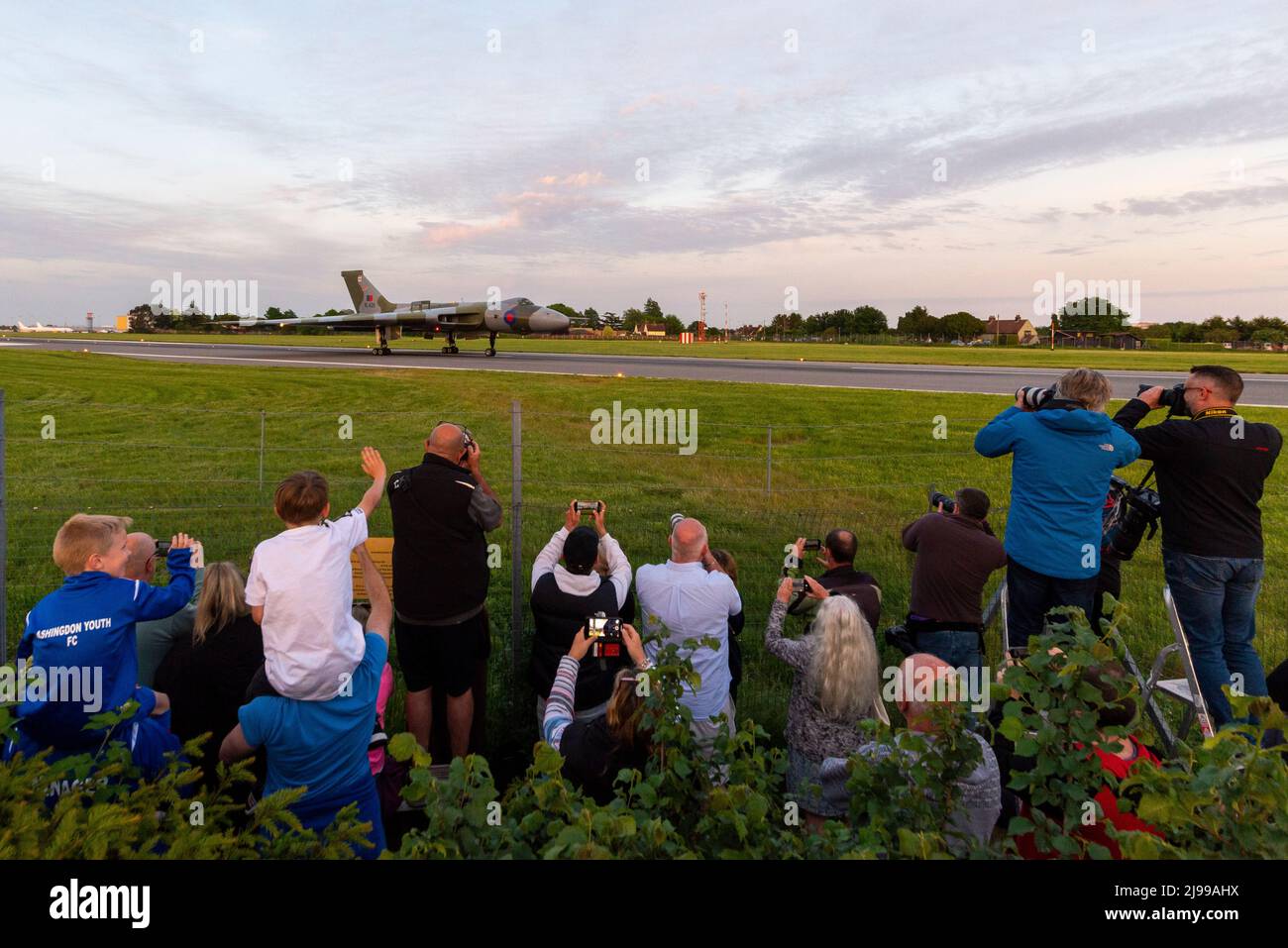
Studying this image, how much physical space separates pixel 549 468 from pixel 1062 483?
9.36m

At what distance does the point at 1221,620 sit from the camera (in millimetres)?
4883

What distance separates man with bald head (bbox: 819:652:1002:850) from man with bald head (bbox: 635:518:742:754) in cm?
97

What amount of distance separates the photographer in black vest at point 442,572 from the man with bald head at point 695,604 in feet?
3.82

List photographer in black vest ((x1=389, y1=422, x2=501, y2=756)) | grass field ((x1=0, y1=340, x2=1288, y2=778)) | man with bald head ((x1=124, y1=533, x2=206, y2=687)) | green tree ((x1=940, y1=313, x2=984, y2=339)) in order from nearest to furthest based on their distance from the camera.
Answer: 1. man with bald head ((x1=124, y1=533, x2=206, y2=687))
2. photographer in black vest ((x1=389, y1=422, x2=501, y2=756))
3. grass field ((x1=0, y1=340, x2=1288, y2=778))
4. green tree ((x1=940, y1=313, x2=984, y2=339))

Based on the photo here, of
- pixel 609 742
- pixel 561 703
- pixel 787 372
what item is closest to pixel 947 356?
pixel 787 372

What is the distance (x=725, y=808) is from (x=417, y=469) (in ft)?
11.0

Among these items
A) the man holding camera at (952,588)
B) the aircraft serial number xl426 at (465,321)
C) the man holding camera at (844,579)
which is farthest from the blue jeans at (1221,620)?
the aircraft serial number xl426 at (465,321)

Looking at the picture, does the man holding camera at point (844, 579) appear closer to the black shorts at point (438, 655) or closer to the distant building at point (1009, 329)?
the black shorts at point (438, 655)

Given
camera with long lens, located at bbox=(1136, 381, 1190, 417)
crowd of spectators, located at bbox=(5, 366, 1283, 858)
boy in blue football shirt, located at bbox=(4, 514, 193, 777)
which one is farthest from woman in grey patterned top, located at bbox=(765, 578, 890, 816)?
camera with long lens, located at bbox=(1136, 381, 1190, 417)

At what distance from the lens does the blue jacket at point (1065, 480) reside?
16.2 feet

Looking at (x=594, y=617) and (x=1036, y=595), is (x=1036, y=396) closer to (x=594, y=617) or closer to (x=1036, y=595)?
(x=1036, y=595)

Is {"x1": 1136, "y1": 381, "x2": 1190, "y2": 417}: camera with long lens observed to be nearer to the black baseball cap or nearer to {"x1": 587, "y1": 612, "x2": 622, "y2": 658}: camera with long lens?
the black baseball cap

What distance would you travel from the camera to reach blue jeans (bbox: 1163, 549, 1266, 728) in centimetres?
480

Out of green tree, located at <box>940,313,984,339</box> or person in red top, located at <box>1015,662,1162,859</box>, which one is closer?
person in red top, located at <box>1015,662,1162,859</box>
